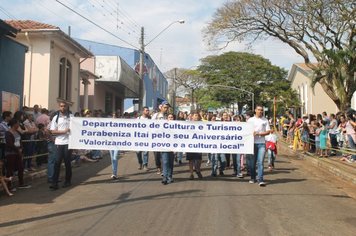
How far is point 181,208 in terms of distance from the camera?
8055 mm

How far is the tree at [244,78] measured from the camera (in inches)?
2677

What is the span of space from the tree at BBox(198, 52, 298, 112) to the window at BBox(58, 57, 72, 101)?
146 feet

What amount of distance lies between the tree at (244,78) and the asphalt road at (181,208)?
56.5m

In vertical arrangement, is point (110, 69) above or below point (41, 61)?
above

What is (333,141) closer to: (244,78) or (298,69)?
(298,69)

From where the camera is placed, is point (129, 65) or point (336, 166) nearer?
point (336, 166)

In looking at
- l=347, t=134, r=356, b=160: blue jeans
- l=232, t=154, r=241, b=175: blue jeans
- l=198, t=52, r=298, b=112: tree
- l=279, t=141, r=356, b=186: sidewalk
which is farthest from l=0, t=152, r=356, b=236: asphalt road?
l=198, t=52, r=298, b=112: tree

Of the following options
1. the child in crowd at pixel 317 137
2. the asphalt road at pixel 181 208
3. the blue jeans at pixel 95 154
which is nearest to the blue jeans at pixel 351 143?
the child in crowd at pixel 317 137

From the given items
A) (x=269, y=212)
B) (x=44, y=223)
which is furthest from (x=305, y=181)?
(x=44, y=223)

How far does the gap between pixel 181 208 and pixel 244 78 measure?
61788mm

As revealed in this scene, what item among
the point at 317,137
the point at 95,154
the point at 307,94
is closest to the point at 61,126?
the point at 95,154

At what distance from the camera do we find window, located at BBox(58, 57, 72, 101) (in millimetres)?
22594

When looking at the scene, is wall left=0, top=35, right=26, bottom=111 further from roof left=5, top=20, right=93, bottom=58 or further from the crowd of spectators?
the crowd of spectators

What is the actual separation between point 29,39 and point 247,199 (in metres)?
14.7
